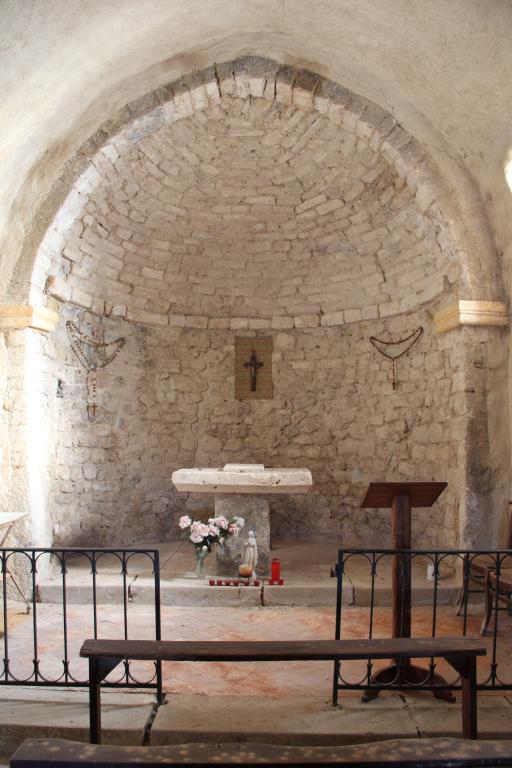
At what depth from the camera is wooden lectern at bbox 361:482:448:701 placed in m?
3.74

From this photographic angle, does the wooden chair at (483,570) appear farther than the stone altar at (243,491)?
No

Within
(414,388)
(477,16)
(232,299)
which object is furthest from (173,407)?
(477,16)

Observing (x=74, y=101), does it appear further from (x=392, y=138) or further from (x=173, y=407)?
Answer: (x=173, y=407)

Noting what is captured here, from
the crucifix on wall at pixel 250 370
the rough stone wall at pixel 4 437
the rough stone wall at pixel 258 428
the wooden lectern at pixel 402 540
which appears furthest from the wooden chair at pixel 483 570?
the rough stone wall at pixel 4 437

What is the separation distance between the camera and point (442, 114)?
573cm

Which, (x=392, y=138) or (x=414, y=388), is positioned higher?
(x=392, y=138)

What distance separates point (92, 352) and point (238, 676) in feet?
14.5

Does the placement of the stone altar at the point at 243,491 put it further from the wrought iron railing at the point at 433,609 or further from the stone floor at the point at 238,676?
the wrought iron railing at the point at 433,609

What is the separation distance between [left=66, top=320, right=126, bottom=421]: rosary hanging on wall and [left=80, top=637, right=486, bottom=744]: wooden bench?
447 centimetres

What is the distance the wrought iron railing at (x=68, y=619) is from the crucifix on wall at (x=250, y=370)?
2.70m

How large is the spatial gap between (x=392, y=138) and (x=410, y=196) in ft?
2.22

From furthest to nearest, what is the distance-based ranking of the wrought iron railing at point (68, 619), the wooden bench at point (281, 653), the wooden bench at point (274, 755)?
the wrought iron railing at point (68, 619)
the wooden bench at point (281, 653)
the wooden bench at point (274, 755)

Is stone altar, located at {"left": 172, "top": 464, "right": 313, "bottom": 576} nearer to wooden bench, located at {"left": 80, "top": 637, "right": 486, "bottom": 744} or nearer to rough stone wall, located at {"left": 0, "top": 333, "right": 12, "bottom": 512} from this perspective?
rough stone wall, located at {"left": 0, "top": 333, "right": 12, "bottom": 512}

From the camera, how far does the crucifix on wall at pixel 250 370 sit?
27.5ft
